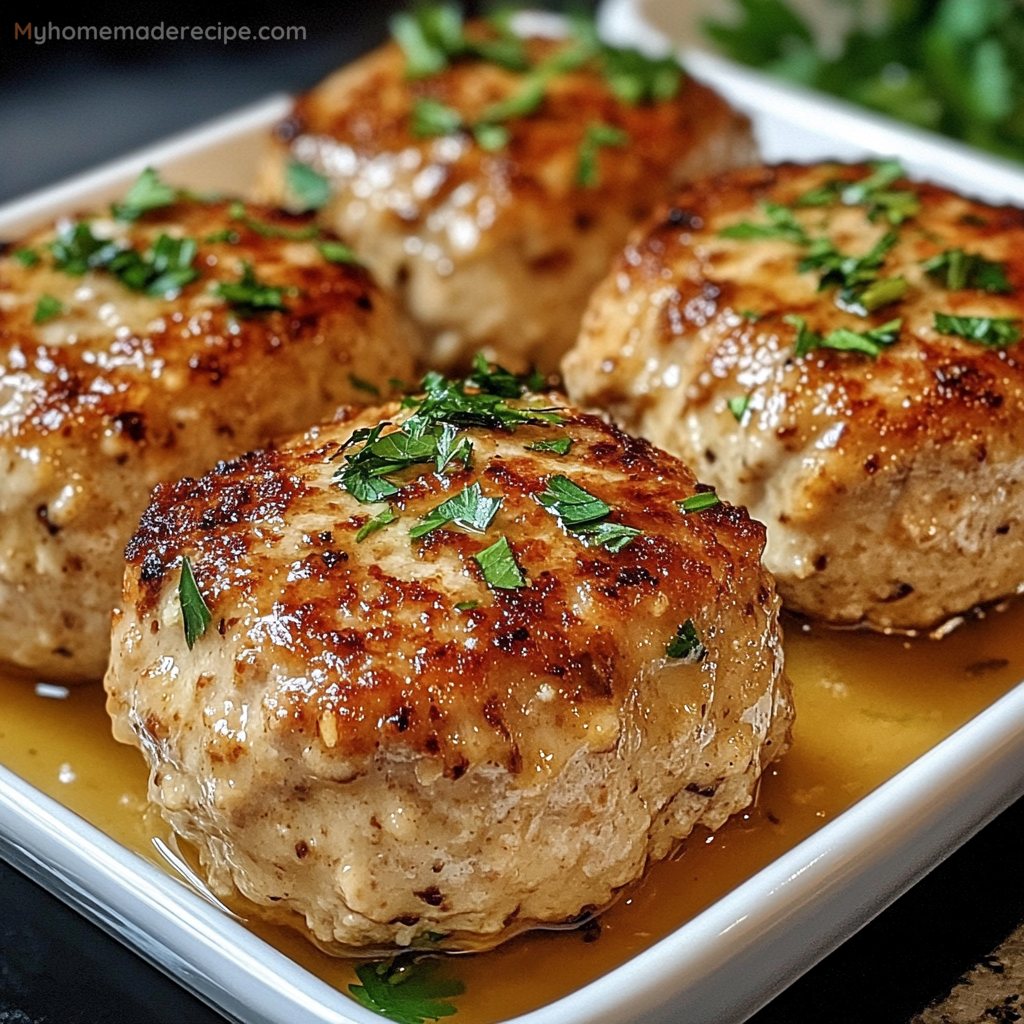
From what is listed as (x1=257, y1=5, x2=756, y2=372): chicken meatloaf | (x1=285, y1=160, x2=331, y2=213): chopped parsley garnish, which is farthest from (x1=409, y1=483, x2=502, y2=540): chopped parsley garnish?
(x1=285, y1=160, x2=331, y2=213): chopped parsley garnish

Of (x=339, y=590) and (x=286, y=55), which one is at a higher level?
(x=339, y=590)

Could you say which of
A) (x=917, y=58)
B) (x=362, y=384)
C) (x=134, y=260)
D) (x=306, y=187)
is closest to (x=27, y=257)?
(x=134, y=260)

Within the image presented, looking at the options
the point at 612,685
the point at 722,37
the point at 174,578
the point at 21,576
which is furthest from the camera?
the point at 722,37

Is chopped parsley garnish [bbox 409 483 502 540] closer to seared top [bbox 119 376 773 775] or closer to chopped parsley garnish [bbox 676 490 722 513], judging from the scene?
seared top [bbox 119 376 773 775]

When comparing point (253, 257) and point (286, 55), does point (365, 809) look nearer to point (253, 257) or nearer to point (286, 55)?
point (253, 257)

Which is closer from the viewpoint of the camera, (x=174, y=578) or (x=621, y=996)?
(x=621, y=996)

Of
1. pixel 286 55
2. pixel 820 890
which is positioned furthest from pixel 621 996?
pixel 286 55
